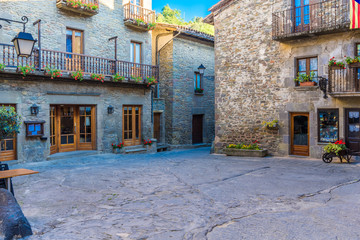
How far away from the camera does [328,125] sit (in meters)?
11.6

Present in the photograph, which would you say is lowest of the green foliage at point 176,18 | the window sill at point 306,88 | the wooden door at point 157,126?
the wooden door at point 157,126

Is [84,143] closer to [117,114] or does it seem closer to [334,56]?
[117,114]

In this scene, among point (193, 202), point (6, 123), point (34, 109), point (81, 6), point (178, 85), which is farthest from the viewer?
point (178, 85)

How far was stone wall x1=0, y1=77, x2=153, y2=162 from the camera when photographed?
11.1 meters

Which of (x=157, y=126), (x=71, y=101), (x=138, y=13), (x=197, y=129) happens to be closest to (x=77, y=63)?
(x=71, y=101)

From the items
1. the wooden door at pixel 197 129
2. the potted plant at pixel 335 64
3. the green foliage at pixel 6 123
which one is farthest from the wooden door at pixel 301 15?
the green foliage at pixel 6 123

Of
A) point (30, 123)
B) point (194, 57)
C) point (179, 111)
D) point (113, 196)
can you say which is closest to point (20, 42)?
point (113, 196)

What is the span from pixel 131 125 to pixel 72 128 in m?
2.95

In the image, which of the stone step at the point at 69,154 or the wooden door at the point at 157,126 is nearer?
the stone step at the point at 69,154

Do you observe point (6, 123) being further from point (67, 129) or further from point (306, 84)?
point (306, 84)

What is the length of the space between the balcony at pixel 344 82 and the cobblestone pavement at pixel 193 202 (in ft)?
8.79

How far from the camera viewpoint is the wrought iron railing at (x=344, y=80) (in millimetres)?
10734

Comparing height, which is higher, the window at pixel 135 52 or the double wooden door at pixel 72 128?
the window at pixel 135 52

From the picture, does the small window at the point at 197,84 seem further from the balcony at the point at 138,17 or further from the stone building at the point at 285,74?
the balcony at the point at 138,17
